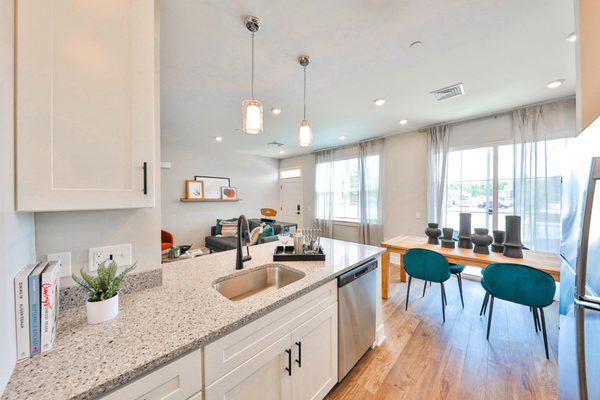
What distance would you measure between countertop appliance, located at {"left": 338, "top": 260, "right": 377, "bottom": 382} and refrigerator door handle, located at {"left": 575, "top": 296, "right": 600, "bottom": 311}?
3.35 ft

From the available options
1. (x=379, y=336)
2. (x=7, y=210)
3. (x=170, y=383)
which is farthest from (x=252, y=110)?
(x=379, y=336)

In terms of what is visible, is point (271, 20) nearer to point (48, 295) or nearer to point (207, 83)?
point (207, 83)

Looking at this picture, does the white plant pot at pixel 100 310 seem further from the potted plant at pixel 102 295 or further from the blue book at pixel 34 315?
the blue book at pixel 34 315

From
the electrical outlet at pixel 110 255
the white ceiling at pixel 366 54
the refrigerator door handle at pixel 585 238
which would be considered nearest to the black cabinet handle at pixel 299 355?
the electrical outlet at pixel 110 255

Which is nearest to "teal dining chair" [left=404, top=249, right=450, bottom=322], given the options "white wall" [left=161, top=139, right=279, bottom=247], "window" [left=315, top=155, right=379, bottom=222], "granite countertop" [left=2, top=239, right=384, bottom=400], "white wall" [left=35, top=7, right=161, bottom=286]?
"granite countertop" [left=2, top=239, right=384, bottom=400]

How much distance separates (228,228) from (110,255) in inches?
161

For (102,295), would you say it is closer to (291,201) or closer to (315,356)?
(315,356)

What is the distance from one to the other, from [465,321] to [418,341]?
75 cm

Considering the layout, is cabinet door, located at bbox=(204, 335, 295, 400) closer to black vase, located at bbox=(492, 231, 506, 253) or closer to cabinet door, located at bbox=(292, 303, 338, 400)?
cabinet door, located at bbox=(292, 303, 338, 400)

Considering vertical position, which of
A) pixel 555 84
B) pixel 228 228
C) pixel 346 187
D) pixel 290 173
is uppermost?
pixel 555 84

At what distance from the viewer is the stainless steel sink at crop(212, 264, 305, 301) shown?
1.42 m

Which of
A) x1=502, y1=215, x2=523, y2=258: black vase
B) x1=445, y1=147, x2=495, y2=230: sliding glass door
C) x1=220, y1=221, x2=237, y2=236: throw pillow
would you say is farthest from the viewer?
x1=220, y1=221, x2=237, y2=236: throw pillow

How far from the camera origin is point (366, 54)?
186 centimetres

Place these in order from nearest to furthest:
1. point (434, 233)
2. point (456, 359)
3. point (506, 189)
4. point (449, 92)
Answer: point (456, 359) → point (449, 92) → point (434, 233) → point (506, 189)
